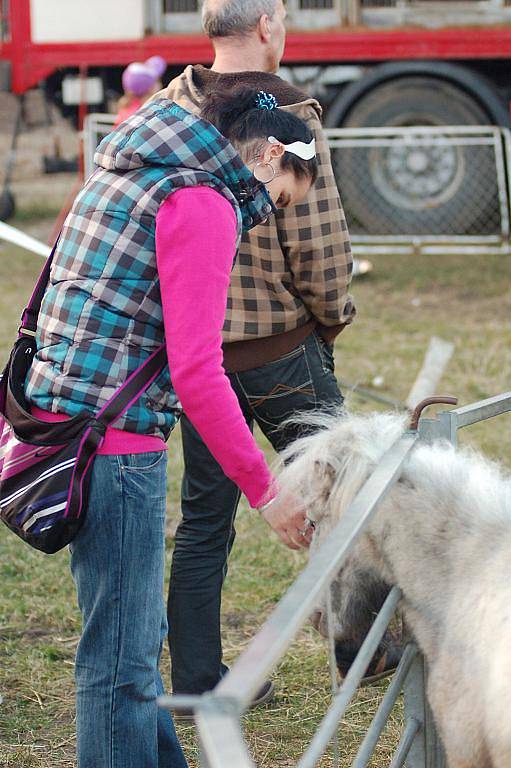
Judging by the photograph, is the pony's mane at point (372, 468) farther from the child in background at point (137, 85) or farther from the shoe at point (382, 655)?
the child in background at point (137, 85)

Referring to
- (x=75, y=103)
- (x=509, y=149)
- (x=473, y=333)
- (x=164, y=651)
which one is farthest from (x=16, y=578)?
(x=75, y=103)

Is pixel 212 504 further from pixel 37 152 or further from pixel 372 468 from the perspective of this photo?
pixel 37 152

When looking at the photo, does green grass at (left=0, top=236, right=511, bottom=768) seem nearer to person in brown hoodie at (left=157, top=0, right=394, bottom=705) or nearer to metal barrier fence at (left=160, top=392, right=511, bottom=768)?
person in brown hoodie at (left=157, top=0, right=394, bottom=705)

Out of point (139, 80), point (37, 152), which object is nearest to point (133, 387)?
point (139, 80)

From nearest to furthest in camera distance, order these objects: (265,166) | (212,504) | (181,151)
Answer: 1. (181,151)
2. (265,166)
3. (212,504)

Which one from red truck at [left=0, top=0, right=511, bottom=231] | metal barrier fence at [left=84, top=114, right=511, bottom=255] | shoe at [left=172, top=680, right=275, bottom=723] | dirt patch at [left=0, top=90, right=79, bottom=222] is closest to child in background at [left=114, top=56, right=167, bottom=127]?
metal barrier fence at [left=84, top=114, right=511, bottom=255]

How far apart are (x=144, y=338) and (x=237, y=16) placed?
3.78ft

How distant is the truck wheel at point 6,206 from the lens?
11711 mm

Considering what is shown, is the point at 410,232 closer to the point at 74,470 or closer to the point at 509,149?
the point at 509,149

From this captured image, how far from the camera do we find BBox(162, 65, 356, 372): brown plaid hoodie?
2.69 metres

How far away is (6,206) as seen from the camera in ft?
38.5

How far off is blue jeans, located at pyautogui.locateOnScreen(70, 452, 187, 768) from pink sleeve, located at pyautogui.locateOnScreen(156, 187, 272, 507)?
20 centimetres

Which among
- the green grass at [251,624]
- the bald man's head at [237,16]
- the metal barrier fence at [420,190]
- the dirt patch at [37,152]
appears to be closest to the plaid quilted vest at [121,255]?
the bald man's head at [237,16]

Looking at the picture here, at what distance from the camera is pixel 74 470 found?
74.0 inches
